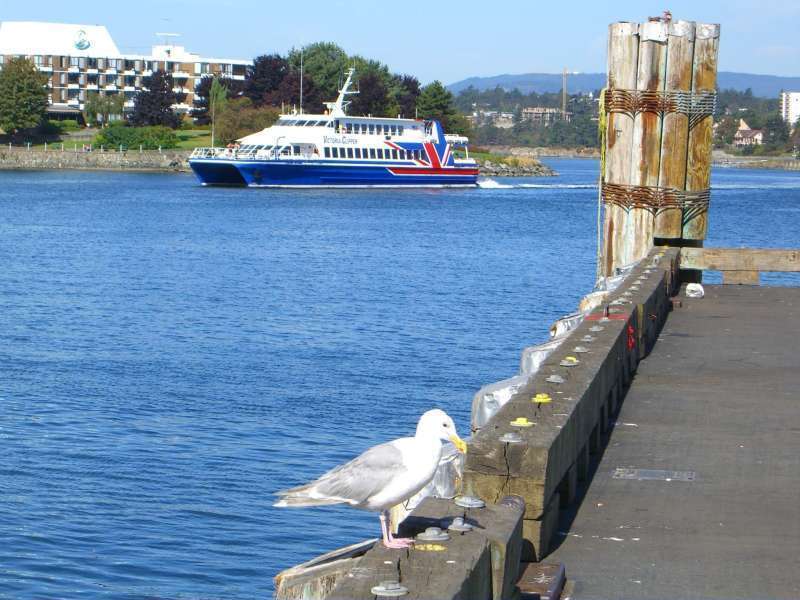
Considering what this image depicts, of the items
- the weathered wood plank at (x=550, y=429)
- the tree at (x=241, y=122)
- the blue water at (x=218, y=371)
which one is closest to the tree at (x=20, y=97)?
the tree at (x=241, y=122)

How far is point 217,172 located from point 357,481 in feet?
293

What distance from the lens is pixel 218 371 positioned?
76.4ft

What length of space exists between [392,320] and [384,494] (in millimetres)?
25509

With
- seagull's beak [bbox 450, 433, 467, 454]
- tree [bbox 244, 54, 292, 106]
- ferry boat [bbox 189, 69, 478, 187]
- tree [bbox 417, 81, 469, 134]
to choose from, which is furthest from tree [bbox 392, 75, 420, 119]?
seagull's beak [bbox 450, 433, 467, 454]

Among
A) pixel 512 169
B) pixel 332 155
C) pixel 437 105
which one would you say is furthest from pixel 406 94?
pixel 332 155

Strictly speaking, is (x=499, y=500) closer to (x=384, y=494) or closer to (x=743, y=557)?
(x=384, y=494)

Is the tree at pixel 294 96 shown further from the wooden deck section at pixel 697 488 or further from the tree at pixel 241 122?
A: the wooden deck section at pixel 697 488

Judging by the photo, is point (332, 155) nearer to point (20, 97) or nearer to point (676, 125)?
point (20, 97)

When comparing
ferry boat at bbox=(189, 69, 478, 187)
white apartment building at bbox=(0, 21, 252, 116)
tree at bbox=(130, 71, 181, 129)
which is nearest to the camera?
ferry boat at bbox=(189, 69, 478, 187)

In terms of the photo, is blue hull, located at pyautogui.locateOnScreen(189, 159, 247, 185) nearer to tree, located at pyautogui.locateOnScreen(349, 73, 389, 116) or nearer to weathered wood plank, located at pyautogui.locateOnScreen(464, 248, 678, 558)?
tree, located at pyautogui.locateOnScreen(349, 73, 389, 116)

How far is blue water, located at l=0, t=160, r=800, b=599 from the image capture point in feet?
44.6

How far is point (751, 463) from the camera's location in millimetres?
7859

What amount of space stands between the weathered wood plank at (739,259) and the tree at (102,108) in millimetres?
131385

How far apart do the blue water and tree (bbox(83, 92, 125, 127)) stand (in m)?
85.5
